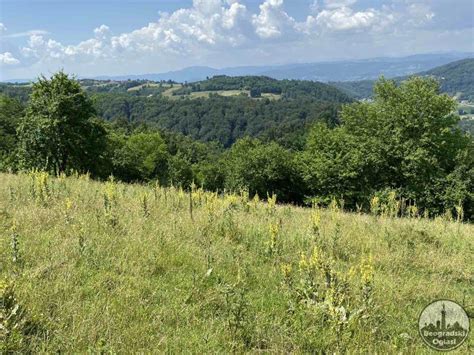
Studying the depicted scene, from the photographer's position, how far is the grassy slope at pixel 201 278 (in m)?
3.82

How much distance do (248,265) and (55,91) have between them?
1072 inches

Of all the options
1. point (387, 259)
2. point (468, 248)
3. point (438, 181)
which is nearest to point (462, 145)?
point (438, 181)

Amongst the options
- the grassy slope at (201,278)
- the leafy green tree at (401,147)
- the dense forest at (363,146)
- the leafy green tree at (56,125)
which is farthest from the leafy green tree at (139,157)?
the grassy slope at (201,278)

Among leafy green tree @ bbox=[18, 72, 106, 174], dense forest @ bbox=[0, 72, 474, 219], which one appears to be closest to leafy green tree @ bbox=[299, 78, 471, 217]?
dense forest @ bbox=[0, 72, 474, 219]

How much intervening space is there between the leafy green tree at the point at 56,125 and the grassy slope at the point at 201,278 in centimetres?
2094

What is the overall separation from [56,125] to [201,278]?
84.6ft

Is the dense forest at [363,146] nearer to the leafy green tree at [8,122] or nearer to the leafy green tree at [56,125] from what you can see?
the leafy green tree at [56,125]

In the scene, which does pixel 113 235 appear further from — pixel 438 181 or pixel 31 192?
pixel 438 181

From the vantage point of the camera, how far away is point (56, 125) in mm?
27062

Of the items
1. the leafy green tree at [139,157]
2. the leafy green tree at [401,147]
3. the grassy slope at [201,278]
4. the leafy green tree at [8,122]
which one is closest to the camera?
the grassy slope at [201,278]

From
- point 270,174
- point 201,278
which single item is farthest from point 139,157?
point 201,278

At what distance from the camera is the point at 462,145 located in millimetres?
35500

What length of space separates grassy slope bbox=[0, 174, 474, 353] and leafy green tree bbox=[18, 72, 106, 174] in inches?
824

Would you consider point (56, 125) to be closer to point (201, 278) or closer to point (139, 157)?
point (201, 278)
